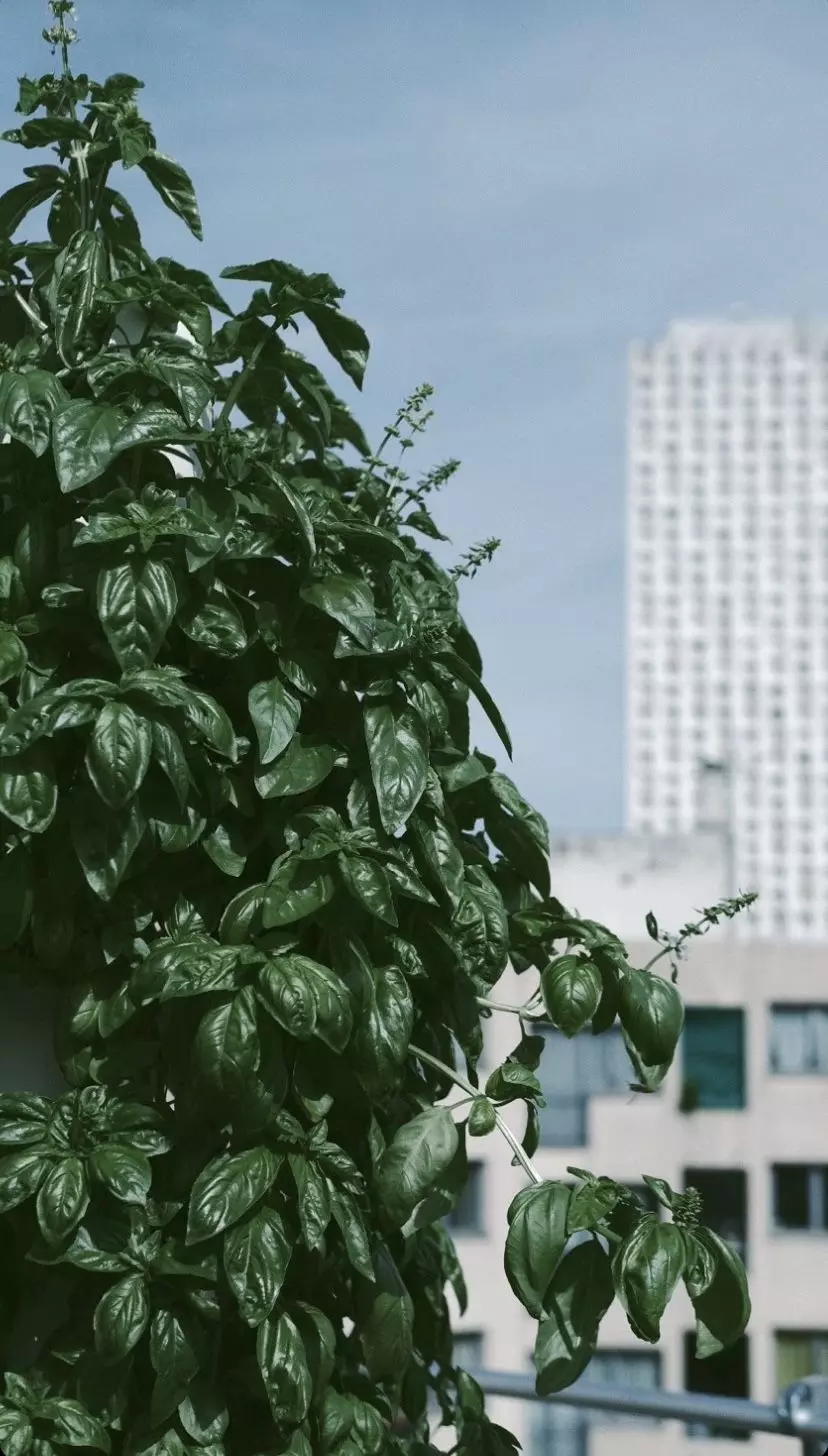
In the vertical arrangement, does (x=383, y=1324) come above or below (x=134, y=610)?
below

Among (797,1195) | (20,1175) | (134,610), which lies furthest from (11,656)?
(797,1195)

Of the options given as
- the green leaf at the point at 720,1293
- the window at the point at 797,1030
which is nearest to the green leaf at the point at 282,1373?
the green leaf at the point at 720,1293

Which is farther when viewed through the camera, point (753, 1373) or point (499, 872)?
point (753, 1373)

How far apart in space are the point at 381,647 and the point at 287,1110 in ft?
0.96

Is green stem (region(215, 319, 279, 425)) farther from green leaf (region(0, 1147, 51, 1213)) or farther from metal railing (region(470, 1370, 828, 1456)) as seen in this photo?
metal railing (region(470, 1370, 828, 1456))

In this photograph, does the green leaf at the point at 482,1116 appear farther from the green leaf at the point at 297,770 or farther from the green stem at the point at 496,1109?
the green leaf at the point at 297,770

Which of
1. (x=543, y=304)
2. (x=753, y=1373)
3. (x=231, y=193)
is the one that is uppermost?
(x=543, y=304)

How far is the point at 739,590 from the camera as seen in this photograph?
213 ft

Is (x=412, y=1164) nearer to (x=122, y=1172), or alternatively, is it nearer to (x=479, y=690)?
(x=122, y=1172)

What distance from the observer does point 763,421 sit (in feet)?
213

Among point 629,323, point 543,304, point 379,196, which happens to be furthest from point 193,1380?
point 629,323

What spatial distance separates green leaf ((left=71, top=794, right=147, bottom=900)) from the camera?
1.10m

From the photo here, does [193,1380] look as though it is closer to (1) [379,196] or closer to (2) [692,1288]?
(2) [692,1288]

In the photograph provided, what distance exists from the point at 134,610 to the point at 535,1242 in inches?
17.6
